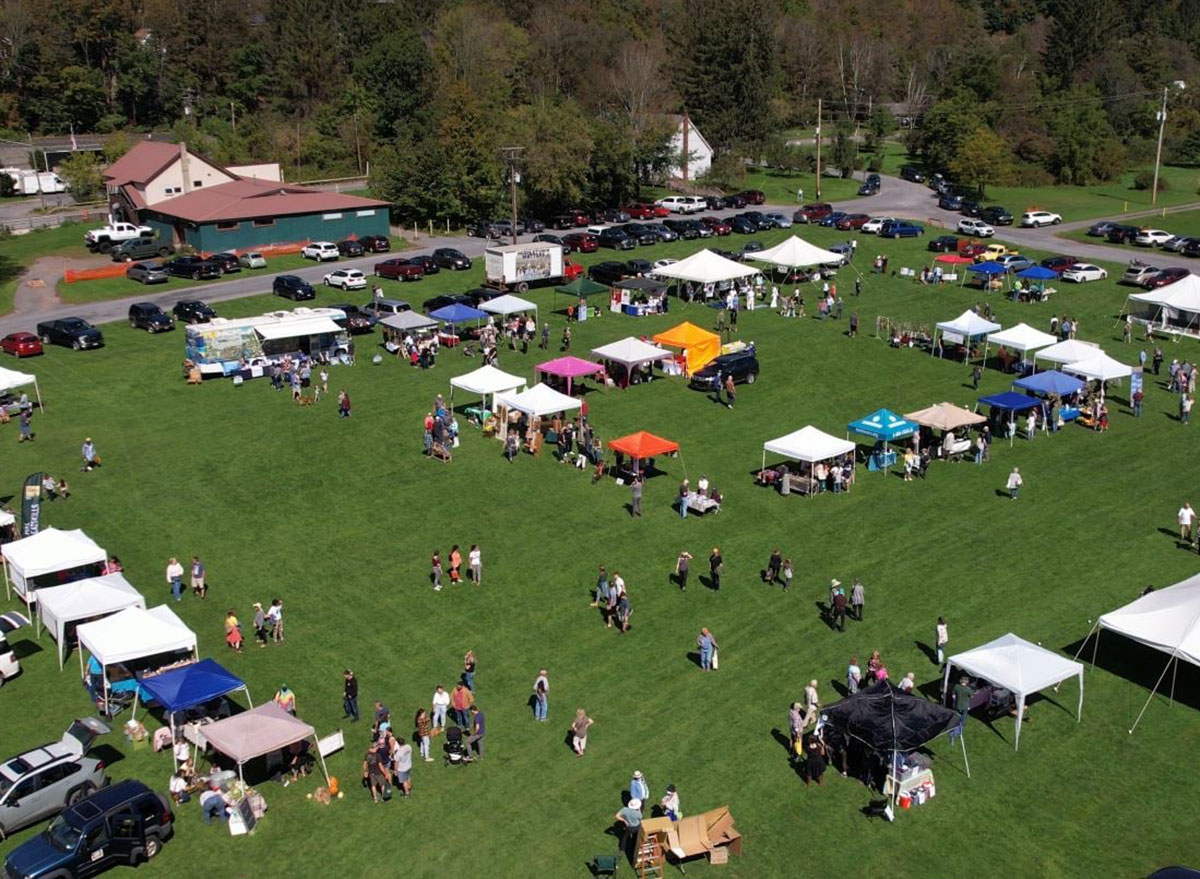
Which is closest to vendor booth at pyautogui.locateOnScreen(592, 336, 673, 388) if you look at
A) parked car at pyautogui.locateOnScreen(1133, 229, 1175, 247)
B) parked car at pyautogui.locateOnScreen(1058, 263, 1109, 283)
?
parked car at pyautogui.locateOnScreen(1058, 263, 1109, 283)

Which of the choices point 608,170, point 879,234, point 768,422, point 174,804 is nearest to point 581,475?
point 768,422

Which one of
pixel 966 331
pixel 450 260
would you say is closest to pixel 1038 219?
pixel 966 331

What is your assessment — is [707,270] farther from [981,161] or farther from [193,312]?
[981,161]

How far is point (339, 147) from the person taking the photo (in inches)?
3762

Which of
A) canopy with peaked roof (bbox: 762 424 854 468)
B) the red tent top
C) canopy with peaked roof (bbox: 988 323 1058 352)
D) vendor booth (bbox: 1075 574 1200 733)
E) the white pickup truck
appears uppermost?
the white pickup truck

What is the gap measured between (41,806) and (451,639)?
9.35 m

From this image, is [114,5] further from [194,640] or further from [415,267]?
[194,640]

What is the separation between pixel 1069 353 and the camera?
43.9m

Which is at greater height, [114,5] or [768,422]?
[114,5]

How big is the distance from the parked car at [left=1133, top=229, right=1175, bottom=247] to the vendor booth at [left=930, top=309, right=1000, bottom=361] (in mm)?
27588

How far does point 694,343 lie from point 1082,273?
26988 millimetres

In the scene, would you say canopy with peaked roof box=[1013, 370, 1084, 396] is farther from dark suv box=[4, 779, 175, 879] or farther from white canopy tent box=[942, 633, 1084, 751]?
dark suv box=[4, 779, 175, 879]

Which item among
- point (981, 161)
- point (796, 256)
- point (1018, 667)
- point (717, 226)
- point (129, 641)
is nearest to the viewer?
point (1018, 667)

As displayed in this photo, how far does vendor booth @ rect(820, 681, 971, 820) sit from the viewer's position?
21.4 meters
